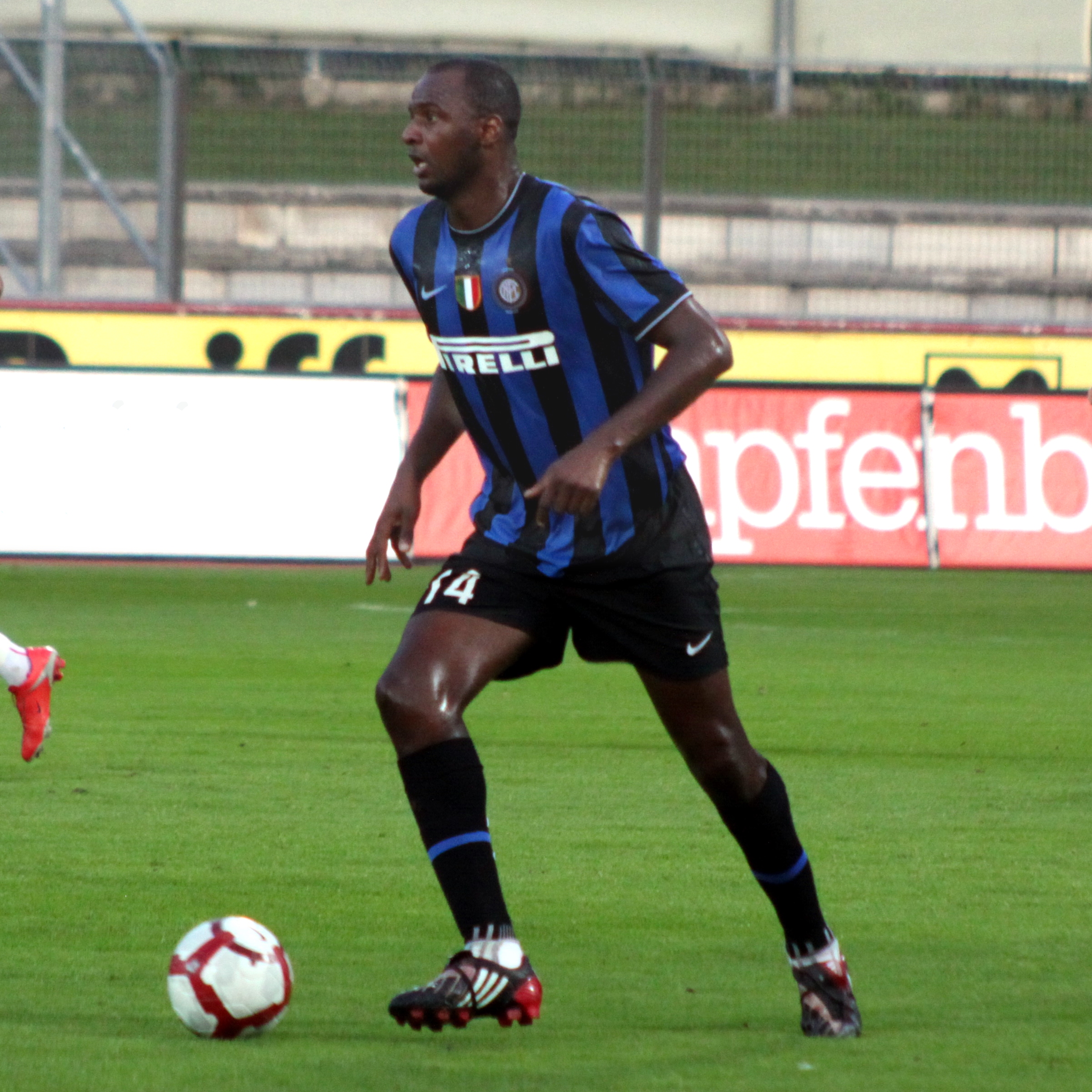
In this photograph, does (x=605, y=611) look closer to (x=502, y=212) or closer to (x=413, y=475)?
(x=413, y=475)

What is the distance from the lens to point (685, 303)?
13.1 feet

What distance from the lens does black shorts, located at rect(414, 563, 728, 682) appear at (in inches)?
161

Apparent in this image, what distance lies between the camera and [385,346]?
17.2m

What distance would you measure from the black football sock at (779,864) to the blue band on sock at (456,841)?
1.47ft

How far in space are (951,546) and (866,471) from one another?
80 centimetres

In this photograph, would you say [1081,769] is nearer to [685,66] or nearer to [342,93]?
[685,66]

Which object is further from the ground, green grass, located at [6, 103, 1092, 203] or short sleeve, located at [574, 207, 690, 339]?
green grass, located at [6, 103, 1092, 203]

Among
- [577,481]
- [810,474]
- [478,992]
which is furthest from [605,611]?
[810,474]

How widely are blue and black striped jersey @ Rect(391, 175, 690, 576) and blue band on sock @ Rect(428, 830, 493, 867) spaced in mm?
512

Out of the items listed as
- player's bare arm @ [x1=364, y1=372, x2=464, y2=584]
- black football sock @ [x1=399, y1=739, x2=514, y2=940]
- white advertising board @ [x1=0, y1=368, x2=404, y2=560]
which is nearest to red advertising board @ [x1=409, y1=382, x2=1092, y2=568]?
white advertising board @ [x1=0, y1=368, x2=404, y2=560]

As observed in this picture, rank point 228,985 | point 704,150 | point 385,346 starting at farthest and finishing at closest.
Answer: point 704,150 < point 385,346 < point 228,985

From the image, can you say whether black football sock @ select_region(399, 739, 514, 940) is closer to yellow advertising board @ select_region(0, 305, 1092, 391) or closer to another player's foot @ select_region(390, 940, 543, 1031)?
another player's foot @ select_region(390, 940, 543, 1031)

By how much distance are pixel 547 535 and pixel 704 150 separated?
1595 cm

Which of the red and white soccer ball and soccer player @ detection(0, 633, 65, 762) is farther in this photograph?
soccer player @ detection(0, 633, 65, 762)
